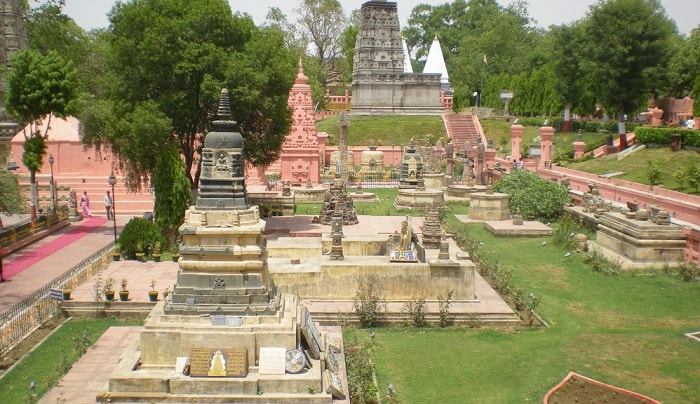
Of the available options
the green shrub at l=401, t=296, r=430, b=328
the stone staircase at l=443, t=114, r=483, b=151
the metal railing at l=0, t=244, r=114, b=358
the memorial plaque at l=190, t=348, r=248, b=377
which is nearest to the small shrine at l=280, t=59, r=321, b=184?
the stone staircase at l=443, t=114, r=483, b=151

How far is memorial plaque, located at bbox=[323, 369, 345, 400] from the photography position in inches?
390

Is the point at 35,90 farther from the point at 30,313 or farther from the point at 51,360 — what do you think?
the point at 51,360

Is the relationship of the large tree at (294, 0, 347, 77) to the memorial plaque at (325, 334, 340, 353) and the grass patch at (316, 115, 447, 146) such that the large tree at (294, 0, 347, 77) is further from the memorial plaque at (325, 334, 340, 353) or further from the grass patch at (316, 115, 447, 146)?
the memorial plaque at (325, 334, 340, 353)

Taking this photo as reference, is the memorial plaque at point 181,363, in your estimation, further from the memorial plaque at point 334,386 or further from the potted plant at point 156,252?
the potted plant at point 156,252

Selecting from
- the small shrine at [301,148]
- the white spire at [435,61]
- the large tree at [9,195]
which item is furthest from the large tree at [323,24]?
the large tree at [9,195]

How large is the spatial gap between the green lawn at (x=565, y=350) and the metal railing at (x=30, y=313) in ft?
23.8

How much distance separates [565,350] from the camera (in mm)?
12469

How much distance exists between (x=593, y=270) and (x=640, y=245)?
1487 mm

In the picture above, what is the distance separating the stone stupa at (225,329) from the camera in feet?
32.0

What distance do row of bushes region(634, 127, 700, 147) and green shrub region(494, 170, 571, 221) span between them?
28.1ft

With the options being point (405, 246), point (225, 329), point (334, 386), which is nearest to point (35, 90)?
point (405, 246)

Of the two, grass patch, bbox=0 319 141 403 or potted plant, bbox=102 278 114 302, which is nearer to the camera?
grass patch, bbox=0 319 141 403

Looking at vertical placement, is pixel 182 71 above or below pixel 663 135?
above

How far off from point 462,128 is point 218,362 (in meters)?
49.1
